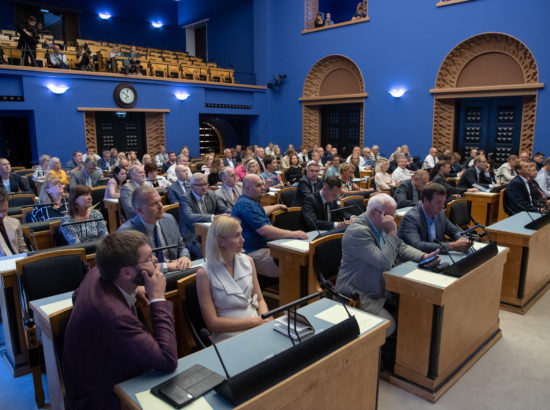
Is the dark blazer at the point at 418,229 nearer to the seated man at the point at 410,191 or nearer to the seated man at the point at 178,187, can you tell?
the seated man at the point at 410,191

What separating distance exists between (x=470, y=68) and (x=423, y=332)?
10.4 m

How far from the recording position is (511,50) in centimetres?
1055

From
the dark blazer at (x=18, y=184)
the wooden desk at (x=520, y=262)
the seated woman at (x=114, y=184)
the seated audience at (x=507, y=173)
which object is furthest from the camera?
the seated audience at (x=507, y=173)

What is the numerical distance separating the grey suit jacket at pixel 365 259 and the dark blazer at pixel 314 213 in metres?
1.27

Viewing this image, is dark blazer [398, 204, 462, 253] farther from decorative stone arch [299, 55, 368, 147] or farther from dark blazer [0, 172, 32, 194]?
decorative stone arch [299, 55, 368, 147]

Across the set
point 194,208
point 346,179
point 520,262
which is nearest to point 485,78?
point 346,179

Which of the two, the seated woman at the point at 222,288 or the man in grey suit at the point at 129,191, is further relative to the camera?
the man in grey suit at the point at 129,191

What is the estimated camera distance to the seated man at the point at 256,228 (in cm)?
382

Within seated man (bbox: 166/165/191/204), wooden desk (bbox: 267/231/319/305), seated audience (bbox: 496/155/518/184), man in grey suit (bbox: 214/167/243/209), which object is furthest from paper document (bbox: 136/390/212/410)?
seated audience (bbox: 496/155/518/184)

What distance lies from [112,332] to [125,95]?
12.1 meters

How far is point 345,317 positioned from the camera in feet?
7.19

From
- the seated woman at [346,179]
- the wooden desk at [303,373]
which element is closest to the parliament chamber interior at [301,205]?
the wooden desk at [303,373]

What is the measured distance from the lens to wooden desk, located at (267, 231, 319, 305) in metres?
3.49

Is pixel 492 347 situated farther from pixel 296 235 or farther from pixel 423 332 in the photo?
pixel 296 235
